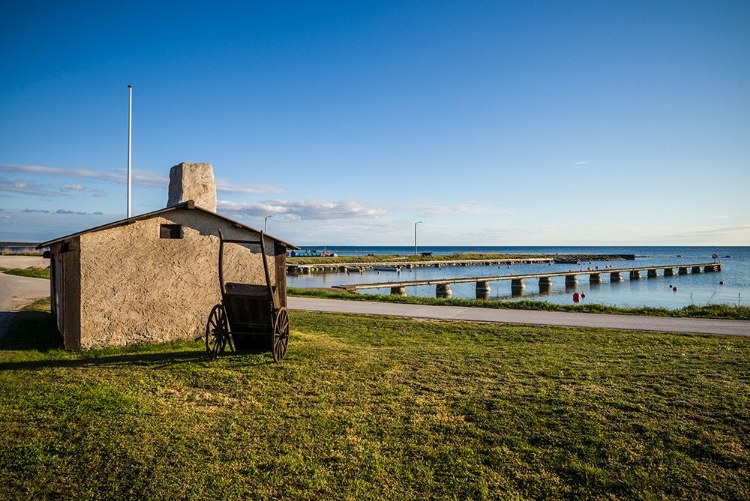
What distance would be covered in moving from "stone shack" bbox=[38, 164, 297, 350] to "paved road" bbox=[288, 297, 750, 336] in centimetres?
702

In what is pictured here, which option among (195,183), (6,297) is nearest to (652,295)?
(195,183)

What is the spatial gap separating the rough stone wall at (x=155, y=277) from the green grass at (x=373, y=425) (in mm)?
718

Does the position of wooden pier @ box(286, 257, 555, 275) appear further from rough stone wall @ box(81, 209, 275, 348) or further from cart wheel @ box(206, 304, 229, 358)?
cart wheel @ box(206, 304, 229, 358)

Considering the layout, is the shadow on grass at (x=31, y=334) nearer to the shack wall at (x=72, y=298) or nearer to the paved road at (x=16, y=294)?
the paved road at (x=16, y=294)

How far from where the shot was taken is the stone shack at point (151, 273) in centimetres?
1071

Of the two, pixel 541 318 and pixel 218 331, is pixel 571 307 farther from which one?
pixel 218 331

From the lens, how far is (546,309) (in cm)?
1986

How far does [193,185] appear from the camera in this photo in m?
13.3

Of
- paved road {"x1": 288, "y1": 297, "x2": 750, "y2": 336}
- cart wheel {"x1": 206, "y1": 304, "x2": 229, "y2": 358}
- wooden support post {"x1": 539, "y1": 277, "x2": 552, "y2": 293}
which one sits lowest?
wooden support post {"x1": 539, "y1": 277, "x2": 552, "y2": 293}

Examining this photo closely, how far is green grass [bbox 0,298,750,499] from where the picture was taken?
15.9 ft

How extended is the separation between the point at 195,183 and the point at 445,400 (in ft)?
30.9

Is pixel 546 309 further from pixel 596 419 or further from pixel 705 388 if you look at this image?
pixel 596 419

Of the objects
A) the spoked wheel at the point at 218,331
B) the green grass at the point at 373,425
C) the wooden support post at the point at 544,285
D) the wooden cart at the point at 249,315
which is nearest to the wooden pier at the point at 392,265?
the wooden support post at the point at 544,285

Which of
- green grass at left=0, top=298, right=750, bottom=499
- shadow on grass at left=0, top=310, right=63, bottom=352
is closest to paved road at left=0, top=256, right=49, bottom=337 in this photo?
shadow on grass at left=0, top=310, right=63, bottom=352
